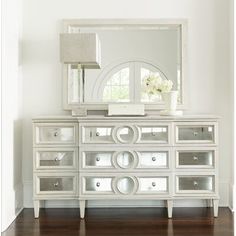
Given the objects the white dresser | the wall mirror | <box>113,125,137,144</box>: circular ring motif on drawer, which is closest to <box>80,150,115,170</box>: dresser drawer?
the white dresser

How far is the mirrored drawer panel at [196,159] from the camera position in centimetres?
414

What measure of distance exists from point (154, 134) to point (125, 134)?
9.7 inches

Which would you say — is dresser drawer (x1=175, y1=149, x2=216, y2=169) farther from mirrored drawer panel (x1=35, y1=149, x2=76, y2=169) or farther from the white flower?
mirrored drawer panel (x1=35, y1=149, x2=76, y2=169)

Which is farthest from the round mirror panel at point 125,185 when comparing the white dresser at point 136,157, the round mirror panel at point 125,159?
the round mirror panel at point 125,159

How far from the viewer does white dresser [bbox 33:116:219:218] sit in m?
4.11

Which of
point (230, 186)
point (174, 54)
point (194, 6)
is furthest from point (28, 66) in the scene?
point (230, 186)

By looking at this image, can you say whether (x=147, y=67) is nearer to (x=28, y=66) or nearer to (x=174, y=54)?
(x=174, y=54)

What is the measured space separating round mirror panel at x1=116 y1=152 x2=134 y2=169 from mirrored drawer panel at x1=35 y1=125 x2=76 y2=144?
1.39ft

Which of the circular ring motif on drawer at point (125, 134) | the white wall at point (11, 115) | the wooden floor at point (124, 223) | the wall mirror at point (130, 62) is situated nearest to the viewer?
the wooden floor at point (124, 223)

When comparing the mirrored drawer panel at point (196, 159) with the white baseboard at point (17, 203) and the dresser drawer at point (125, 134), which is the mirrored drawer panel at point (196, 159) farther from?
the white baseboard at point (17, 203)

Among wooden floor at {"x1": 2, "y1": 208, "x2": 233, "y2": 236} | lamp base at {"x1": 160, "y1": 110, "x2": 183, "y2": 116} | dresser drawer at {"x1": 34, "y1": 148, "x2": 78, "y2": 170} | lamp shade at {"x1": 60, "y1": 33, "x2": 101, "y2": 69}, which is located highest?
lamp shade at {"x1": 60, "y1": 33, "x2": 101, "y2": 69}

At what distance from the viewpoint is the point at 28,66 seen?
180 inches

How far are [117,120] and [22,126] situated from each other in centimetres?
102

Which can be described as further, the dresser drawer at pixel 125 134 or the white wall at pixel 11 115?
the dresser drawer at pixel 125 134
